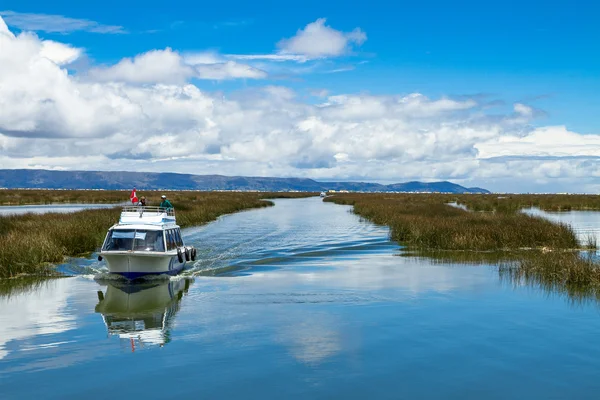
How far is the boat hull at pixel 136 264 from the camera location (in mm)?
26980

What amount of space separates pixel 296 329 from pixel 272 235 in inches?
1306

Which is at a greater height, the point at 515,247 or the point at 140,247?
the point at 140,247

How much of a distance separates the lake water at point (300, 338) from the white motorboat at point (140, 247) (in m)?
0.85

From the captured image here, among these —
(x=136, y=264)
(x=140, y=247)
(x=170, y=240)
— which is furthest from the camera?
(x=170, y=240)

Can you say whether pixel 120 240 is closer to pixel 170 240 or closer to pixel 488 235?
pixel 170 240

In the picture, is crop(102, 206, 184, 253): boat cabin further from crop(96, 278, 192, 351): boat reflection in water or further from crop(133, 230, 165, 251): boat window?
crop(96, 278, 192, 351): boat reflection in water

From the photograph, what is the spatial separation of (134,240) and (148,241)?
632 millimetres

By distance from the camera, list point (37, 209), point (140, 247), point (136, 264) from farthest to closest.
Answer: point (37, 209), point (140, 247), point (136, 264)

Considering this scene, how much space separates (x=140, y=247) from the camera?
27.7 meters

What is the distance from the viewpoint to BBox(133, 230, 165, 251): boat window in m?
27.7

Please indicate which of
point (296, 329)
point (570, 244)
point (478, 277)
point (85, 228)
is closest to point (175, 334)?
point (296, 329)

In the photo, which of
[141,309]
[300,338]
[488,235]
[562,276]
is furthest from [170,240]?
[488,235]

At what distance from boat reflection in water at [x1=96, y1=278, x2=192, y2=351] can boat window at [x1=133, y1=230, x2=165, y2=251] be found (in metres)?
1.72

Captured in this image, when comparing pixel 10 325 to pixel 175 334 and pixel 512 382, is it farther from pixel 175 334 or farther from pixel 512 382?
pixel 512 382
